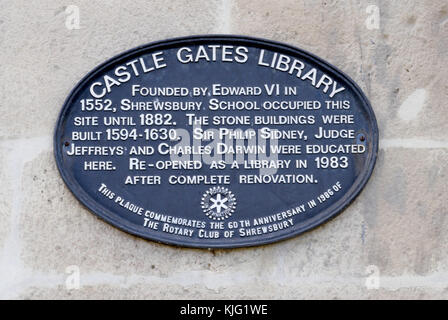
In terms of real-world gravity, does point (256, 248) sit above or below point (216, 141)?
below

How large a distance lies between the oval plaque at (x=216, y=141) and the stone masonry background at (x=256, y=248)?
0.36ft

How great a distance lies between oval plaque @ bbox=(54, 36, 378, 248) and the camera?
13.2 ft

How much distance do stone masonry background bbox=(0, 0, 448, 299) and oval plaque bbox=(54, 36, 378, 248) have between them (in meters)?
0.11

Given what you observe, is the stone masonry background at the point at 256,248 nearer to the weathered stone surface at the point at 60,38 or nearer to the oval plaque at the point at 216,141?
the weathered stone surface at the point at 60,38

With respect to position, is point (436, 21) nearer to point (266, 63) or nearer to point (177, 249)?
point (266, 63)

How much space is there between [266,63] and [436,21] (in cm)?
102

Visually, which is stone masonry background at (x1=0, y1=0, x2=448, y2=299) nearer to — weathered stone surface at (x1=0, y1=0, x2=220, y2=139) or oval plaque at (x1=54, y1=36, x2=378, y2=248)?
weathered stone surface at (x1=0, y1=0, x2=220, y2=139)

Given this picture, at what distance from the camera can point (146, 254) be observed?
4066 millimetres

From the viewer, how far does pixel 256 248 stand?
4062 mm

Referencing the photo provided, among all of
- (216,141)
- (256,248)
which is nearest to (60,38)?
(216,141)

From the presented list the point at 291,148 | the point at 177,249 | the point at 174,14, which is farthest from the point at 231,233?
the point at 174,14

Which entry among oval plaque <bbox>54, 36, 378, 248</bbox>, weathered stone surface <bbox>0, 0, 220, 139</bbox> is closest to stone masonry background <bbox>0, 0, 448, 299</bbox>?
weathered stone surface <bbox>0, 0, 220, 139</bbox>

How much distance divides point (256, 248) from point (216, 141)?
0.62 m

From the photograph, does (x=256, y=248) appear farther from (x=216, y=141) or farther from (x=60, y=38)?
(x=60, y=38)
